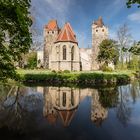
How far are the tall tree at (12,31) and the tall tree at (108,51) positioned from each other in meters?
53.2

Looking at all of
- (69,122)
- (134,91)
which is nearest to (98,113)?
(69,122)

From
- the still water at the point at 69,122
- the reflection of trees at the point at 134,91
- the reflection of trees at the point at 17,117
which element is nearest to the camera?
the still water at the point at 69,122

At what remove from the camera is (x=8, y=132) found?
29.3 feet

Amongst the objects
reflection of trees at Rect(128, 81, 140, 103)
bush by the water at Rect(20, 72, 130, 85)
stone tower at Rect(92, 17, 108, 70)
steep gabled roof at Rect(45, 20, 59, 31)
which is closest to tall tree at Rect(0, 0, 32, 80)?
reflection of trees at Rect(128, 81, 140, 103)

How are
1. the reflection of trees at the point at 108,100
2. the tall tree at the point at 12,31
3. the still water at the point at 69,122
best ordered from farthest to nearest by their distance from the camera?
the reflection of trees at the point at 108,100 → the still water at the point at 69,122 → the tall tree at the point at 12,31

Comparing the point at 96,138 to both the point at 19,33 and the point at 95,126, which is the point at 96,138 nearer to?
the point at 95,126

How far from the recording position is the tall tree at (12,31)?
7.55 metres

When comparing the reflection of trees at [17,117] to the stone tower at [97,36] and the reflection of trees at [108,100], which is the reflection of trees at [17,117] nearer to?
the reflection of trees at [108,100]

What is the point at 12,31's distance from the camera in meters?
8.33

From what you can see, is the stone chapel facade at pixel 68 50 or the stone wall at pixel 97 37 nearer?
the stone chapel facade at pixel 68 50

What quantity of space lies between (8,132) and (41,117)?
3040 mm

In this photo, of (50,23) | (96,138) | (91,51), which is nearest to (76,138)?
(96,138)

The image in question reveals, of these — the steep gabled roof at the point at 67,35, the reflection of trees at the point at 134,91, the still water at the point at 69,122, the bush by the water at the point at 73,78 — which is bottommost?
the still water at the point at 69,122

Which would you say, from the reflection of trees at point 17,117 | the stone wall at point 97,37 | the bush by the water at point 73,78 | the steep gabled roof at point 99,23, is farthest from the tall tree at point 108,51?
the reflection of trees at point 17,117
